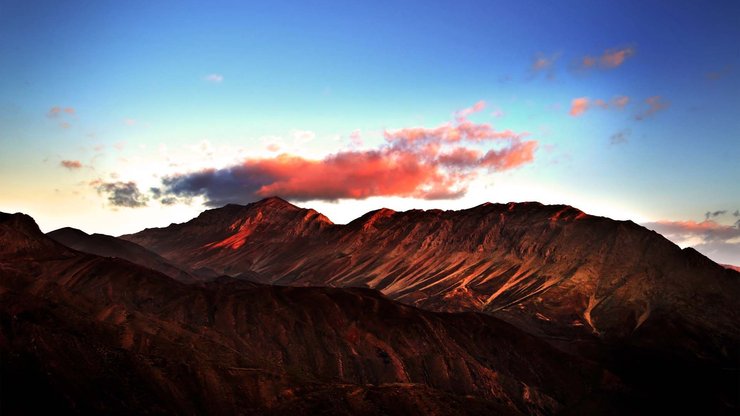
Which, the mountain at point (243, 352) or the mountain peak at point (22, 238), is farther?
the mountain peak at point (22, 238)

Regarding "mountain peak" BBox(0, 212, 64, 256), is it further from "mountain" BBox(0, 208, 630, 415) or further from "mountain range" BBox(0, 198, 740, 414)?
"mountain range" BBox(0, 198, 740, 414)

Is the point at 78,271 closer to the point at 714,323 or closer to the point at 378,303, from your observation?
the point at 378,303

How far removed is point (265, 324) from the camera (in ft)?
401

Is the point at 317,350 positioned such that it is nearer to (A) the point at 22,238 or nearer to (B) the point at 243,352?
(B) the point at 243,352

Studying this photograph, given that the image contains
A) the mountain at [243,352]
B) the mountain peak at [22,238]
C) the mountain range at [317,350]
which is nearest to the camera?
the mountain at [243,352]

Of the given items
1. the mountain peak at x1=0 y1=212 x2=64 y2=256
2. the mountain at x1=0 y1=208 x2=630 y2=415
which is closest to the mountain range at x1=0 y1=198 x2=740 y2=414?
the mountain at x1=0 y1=208 x2=630 y2=415

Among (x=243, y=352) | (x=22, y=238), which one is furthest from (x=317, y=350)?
(x=22, y=238)

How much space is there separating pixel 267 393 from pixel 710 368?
370ft

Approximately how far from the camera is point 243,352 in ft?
343

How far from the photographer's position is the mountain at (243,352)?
70500 millimetres

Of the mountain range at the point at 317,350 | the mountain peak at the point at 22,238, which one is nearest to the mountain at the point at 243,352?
the mountain range at the point at 317,350

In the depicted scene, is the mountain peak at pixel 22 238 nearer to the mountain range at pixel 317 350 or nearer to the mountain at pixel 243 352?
the mountain at pixel 243 352

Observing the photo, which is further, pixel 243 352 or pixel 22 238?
→ pixel 22 238

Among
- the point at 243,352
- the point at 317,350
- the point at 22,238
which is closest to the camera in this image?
the point at 243,352
